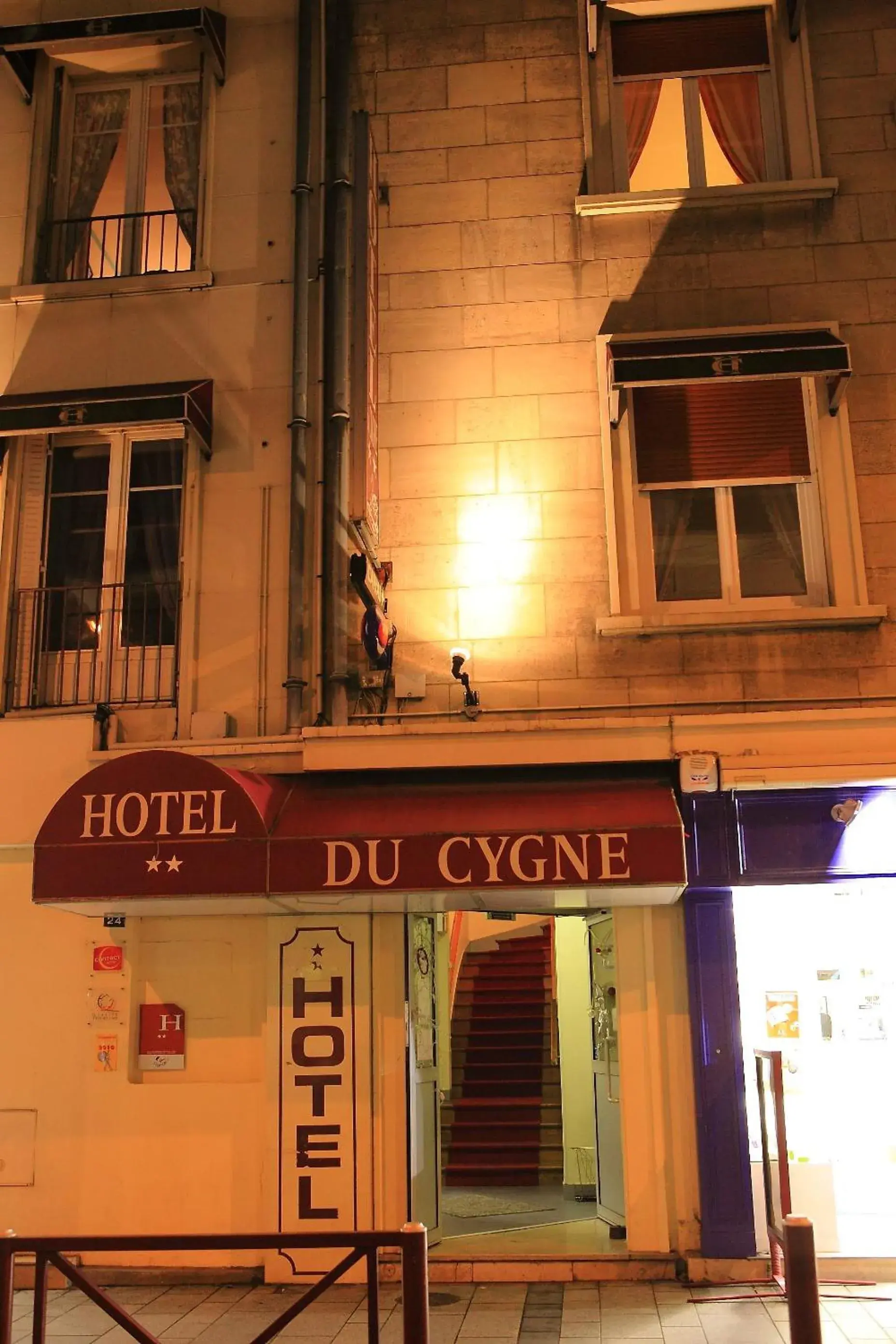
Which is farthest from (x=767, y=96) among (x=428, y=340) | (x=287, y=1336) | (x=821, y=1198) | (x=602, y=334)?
(x=287, y=1336)

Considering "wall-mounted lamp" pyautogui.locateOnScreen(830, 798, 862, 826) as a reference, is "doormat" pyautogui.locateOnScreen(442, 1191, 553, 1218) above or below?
below

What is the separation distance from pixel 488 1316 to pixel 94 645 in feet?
17.7

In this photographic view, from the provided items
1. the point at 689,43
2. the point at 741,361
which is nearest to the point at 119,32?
the point at 689,43

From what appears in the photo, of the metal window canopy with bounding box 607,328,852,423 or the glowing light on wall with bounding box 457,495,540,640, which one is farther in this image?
the glowing light on wall with bounding box 457,495,540,640

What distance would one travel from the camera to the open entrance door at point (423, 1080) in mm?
8156

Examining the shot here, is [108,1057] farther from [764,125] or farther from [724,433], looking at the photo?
[764,125]

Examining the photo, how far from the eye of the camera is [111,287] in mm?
9203

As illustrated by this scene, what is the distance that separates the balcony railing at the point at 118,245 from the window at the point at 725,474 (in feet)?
11.9

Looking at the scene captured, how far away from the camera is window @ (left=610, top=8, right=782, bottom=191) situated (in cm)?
934

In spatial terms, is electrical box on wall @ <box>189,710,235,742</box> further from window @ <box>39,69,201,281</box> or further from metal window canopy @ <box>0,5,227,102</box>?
metal window canopy @ <box>0,5,227,102</box>

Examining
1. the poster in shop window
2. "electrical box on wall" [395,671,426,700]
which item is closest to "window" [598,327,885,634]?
"electrical box on wall" [395,671,426,700]

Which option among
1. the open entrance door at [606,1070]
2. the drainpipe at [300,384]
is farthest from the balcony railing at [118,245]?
the open entrance door at [606,1070]

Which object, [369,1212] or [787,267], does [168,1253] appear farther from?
[787,267]

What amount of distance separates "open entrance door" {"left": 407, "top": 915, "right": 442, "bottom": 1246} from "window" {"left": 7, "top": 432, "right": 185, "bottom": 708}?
2.69 m
